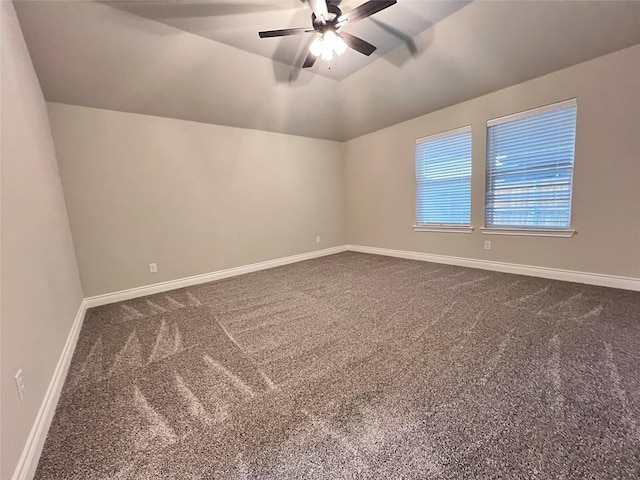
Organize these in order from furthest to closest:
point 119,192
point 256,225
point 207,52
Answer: point 256,225 → point 119,192 → point 207,52

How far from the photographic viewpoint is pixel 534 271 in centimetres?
327

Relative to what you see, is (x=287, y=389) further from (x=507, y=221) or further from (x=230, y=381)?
(x=507, y=221)

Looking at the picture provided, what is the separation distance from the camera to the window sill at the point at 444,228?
12.7 ft

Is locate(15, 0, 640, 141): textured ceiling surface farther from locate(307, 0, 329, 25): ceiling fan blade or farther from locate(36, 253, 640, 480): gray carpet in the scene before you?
locate(36, 253, 640, 480): gray carpet

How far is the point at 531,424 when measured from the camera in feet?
3.94

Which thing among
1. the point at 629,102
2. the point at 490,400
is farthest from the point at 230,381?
the point at 629,102

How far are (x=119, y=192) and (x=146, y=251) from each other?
2.64 ft

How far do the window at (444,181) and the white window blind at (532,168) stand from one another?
32 cm

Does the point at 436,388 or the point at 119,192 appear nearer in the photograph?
the point at 436,388

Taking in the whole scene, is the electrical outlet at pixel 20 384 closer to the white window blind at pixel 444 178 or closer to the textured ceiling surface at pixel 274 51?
the textured ceiling surface at pixel 274 51

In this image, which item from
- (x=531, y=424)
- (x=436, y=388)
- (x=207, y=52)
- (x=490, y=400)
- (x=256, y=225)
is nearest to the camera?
(x=531, y=424)

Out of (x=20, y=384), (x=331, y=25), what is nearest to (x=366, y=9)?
(x=331, y=25)

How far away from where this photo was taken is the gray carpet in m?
1.07

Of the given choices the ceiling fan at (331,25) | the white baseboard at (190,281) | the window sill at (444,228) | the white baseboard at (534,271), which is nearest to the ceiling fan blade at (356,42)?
the ceiling fan at (331,25)
